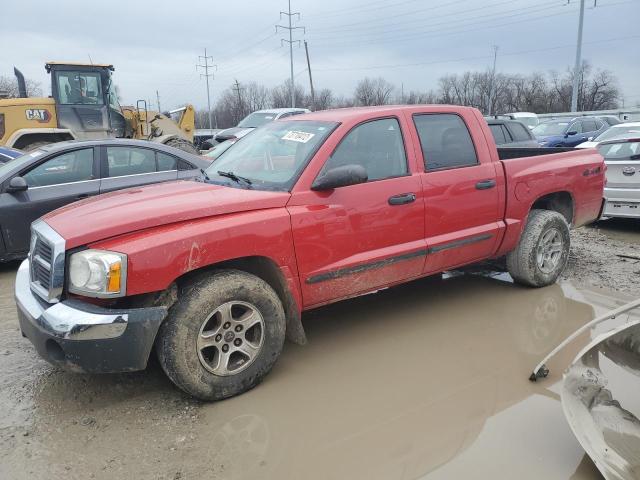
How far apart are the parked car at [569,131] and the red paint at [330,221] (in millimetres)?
13219

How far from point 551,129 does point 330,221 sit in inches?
721

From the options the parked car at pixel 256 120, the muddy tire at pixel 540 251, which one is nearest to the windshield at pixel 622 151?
the muddy tire at pixel 540 251

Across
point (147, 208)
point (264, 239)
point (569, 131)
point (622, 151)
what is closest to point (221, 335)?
point (264, 239)

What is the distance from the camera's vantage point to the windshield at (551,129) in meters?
18.9

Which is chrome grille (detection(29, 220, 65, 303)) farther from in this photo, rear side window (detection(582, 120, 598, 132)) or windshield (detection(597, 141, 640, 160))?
rear side window (detection(582, 120, 598, 132))

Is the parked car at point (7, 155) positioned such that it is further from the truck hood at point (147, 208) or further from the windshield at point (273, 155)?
the truck hood at point (147, 208)

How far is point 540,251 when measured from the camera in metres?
5.21

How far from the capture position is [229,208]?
3.33m

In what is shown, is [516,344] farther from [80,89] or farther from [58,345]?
[80,89]

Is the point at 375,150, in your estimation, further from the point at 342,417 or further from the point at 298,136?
the point at 342,417

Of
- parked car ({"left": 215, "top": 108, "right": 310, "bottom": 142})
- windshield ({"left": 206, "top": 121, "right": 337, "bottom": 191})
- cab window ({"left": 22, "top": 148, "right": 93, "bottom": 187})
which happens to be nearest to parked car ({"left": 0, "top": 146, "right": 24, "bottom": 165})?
cab window ({"left": 22, "top": 148, "right": 93, "bottom": 187})

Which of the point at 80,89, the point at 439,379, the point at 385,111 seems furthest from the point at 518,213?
the point at 80,89

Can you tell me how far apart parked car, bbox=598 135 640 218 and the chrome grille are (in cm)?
729

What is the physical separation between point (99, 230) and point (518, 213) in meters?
3.76
